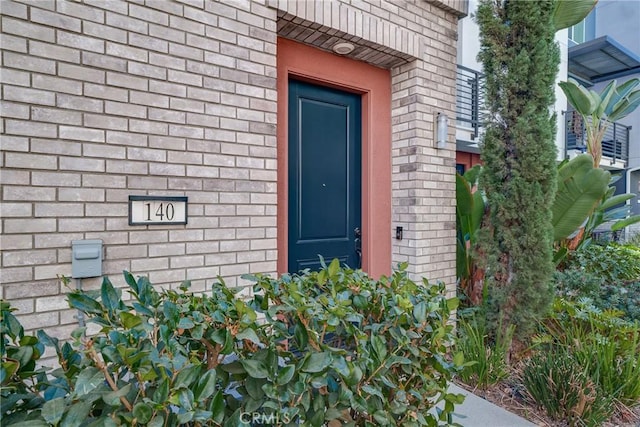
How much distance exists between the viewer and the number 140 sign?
88.1 inches

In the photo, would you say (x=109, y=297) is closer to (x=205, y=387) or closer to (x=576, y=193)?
(x=205, y=387)

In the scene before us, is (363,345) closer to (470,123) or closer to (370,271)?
(370,271)

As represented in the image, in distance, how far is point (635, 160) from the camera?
42.9 feet

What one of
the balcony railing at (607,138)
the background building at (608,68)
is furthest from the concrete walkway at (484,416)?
the background building at (608,68)

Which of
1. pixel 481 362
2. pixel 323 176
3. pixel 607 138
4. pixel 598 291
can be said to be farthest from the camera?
pixel 607 138

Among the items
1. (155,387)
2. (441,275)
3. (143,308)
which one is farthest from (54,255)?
(441,275)

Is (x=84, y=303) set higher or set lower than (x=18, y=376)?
higher

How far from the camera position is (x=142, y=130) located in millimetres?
2254

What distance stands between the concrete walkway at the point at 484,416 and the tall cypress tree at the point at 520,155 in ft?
3.36

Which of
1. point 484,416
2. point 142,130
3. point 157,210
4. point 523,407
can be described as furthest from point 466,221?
point 142,130

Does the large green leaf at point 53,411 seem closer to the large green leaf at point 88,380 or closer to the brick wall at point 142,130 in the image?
the large green leaf at point 88,380

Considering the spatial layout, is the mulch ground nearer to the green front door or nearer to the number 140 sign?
the green front door

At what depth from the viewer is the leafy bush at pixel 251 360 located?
1047mm

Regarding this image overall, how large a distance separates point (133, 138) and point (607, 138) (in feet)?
51.1
